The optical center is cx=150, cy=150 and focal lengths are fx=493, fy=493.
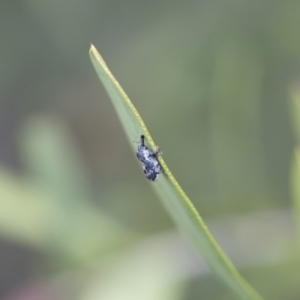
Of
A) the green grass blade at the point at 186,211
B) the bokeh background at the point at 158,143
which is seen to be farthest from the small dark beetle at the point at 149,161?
the bokeh background at the point at 158,143

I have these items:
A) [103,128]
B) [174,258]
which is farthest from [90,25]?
[174,258]

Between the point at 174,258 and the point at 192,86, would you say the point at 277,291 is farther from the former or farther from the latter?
the point at 192,86

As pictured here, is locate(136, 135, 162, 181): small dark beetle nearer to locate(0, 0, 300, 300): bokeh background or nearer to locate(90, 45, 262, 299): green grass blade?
locate(90, 45, 262, 299): green grass blade

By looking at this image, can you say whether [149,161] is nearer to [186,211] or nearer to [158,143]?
[186,211]

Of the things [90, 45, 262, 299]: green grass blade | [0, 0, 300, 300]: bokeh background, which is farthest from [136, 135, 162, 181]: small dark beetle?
[0, 0, 300, 300]: bokeh background


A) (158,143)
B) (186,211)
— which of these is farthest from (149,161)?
(158,143)
